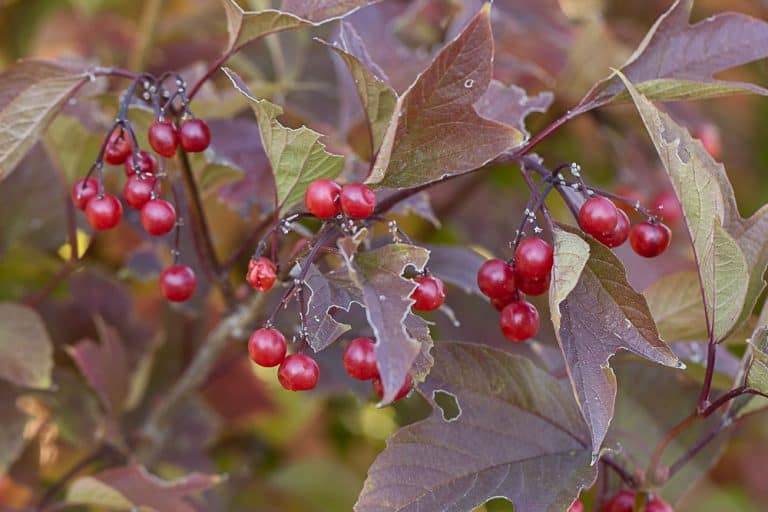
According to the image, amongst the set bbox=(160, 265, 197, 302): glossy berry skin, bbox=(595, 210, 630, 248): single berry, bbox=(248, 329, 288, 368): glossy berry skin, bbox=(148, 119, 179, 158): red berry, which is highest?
bbox=(148, 119, 179, 158): red berry

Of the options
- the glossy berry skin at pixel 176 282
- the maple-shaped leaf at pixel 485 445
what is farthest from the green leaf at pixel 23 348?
the maple-shaped leaf at pixel 485 445

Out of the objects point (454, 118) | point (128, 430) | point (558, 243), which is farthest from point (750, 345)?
point (128, 430)

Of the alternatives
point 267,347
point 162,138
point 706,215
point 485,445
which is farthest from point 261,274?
point 706,215

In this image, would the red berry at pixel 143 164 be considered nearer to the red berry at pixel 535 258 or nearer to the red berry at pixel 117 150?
the red berry at pixel 117 150

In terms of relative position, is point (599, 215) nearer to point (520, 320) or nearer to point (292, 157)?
point (520, 320)

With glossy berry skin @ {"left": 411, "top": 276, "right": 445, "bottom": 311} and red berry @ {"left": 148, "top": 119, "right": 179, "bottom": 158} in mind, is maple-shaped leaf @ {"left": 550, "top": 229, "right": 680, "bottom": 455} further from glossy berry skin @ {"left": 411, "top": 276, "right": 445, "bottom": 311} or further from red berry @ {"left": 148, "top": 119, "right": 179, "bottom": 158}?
red berry @ {"left": 148, "top": 119, "right": 179, "bottom": 158}

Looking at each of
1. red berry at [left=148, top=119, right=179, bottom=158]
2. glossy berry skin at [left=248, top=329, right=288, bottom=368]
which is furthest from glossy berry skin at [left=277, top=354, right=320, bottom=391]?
red berry at [left=148, top=119, right=179, bottom=158]
